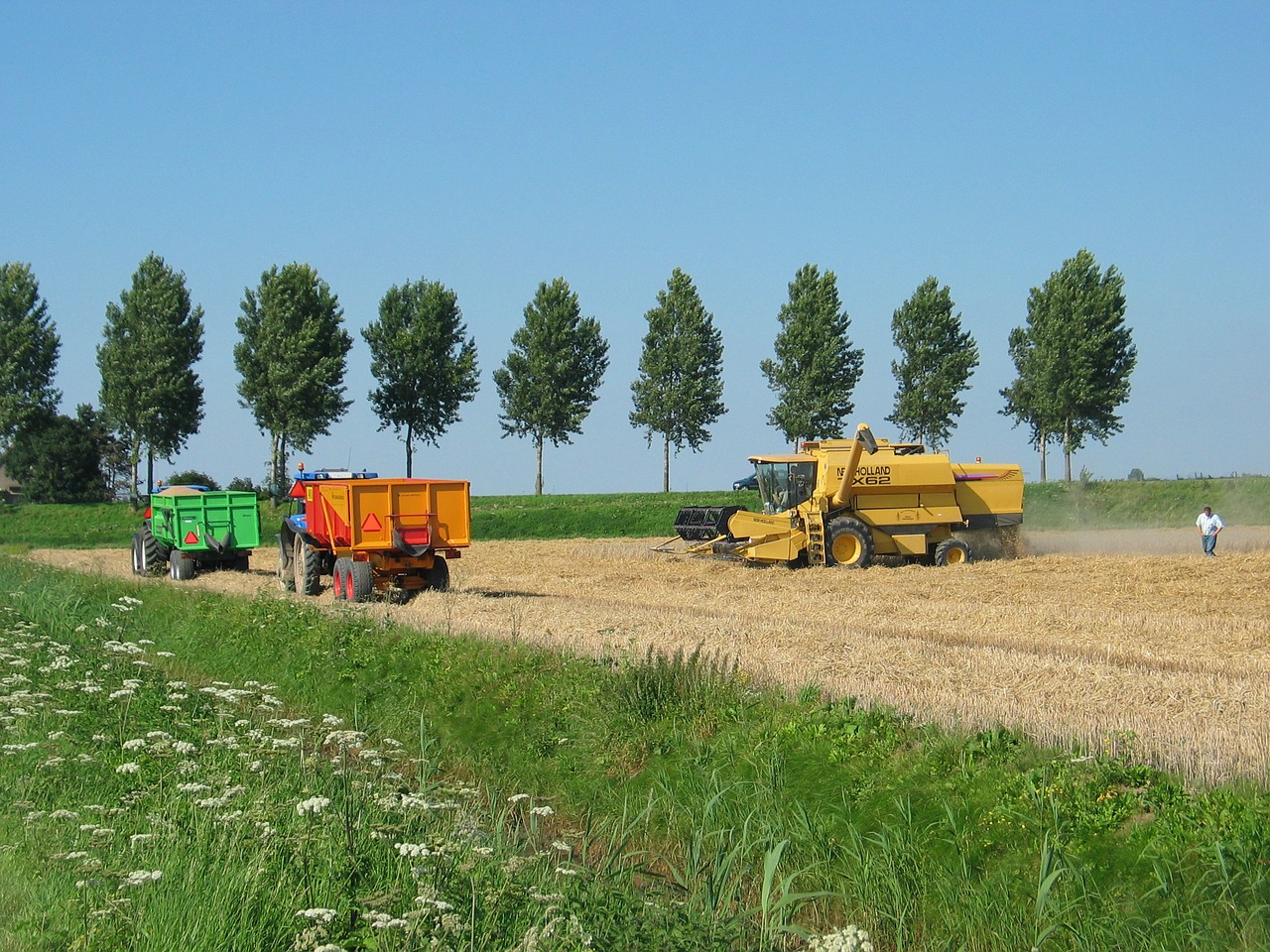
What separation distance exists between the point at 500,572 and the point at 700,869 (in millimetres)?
20540

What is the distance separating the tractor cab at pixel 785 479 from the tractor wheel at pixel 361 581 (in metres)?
11.7

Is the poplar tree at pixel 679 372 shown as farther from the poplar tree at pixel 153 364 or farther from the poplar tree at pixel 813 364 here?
the poplar tree at pixel 153 364

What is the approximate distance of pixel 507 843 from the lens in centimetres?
681

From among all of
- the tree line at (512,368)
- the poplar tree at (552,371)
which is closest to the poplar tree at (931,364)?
the tree line at (512,368)

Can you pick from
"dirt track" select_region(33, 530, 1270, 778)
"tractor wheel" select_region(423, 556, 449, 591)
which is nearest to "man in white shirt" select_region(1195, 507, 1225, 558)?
"dirt track" select_region(33, 530, 1270, 778)

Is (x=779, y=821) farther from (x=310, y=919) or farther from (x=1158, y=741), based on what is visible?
(x=310, y=919)

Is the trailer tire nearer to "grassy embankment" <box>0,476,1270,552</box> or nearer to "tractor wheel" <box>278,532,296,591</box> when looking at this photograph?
"tractor wheel" <box>278,532,296,591</box>

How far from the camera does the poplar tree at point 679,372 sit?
59.0 meters

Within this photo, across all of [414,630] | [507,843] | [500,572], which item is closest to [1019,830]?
[507,843]

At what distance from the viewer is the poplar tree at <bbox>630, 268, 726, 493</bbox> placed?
194 ft

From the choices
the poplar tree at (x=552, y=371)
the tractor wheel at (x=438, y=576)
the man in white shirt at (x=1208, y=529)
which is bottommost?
the tractor wheel at (x=438, y=576)

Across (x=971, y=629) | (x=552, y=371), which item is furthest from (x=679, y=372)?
(x=971, y=629)

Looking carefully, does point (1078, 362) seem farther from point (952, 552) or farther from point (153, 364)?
point (153, 364)

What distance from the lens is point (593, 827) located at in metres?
8.24
